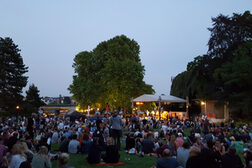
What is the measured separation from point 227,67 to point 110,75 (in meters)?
14.8

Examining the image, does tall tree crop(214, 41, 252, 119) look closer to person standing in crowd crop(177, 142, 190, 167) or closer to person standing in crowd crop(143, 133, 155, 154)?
person standing in crowd crop(143, 133, 155, 154)

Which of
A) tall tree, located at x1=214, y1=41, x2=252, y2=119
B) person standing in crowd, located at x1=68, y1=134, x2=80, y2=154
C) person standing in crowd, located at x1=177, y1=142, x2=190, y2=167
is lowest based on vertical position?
person standing in crowd, located at x1=68, y1=134, x2=80, y2=154

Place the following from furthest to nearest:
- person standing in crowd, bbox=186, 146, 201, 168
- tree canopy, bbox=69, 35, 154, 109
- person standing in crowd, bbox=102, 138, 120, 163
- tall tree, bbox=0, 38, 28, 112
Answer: tree canopy, bbox=69, 35, 154, 109 < tall tree, bbox=0, 38, 28, 112 < person standing in crowd, bbox=102, 138, 120, 163 < person standing in crowd, bbox=186, 146, 201, 168

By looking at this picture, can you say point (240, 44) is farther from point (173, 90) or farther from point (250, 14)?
point (173, 90)

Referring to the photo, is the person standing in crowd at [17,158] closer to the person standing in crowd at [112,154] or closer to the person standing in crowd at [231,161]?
the person standing in crowd at [112,154]

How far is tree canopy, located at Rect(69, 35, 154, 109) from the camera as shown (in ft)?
126

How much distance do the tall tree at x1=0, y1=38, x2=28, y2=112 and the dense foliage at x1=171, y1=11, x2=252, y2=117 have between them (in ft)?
73.3

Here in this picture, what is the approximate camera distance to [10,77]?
37.6 meters

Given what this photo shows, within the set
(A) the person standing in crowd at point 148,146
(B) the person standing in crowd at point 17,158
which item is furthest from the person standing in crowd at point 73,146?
(B) the person standing in crowd at point 17,158

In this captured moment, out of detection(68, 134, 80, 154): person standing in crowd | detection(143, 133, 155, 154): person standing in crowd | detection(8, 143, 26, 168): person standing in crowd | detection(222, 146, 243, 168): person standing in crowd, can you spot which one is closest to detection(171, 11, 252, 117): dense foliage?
detection(143, 133, 155, 154): person standing in crowd

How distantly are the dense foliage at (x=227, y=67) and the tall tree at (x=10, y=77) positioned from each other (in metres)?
22.4

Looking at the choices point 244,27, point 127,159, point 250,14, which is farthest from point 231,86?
point 127,159

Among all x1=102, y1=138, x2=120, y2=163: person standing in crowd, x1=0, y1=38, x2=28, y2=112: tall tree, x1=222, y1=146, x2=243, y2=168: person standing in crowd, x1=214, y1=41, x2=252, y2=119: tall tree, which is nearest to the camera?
x1=222, y1=146, x2=243, y2=168: person standing in crowd

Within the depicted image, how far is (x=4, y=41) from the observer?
3781 cm
